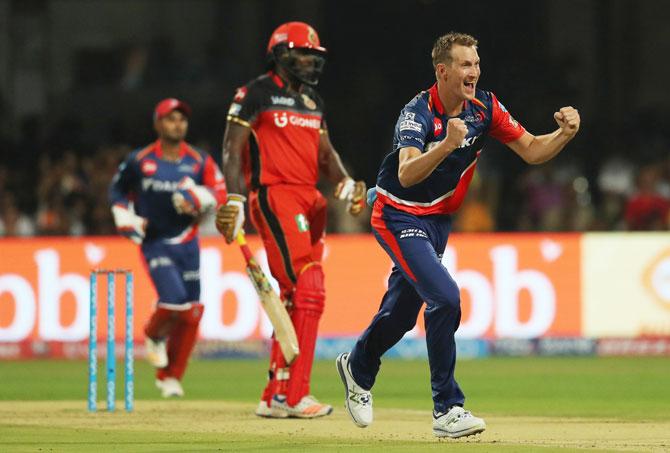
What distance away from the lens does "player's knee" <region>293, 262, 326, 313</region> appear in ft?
31.1

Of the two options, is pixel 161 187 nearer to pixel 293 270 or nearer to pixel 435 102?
pixel 293 270

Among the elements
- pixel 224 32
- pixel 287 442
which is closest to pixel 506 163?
pixel 224 32

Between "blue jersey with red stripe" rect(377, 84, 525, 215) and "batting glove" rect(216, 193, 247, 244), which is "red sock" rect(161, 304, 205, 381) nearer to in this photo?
"batting glove" rect(216, 193, 247, 244)

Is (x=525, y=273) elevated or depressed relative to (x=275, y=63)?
depressed

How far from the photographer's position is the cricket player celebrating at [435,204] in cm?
770

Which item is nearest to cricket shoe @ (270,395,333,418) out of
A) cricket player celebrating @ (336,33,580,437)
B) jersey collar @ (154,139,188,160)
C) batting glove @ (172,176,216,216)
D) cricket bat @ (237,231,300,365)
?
cricket bat @ (237,231,300,365)

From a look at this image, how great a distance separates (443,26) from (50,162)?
5.93 m

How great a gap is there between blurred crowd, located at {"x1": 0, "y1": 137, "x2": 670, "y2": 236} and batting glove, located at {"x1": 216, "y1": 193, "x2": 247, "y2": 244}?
7.82 m

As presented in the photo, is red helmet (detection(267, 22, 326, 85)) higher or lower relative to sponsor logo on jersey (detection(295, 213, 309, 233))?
higher

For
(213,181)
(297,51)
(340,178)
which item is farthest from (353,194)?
(213,181)

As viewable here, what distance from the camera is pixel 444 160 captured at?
790 centimetres

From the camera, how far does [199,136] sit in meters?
20.0

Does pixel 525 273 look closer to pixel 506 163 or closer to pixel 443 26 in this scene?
pixel 506 163

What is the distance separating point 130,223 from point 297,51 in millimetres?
2626
